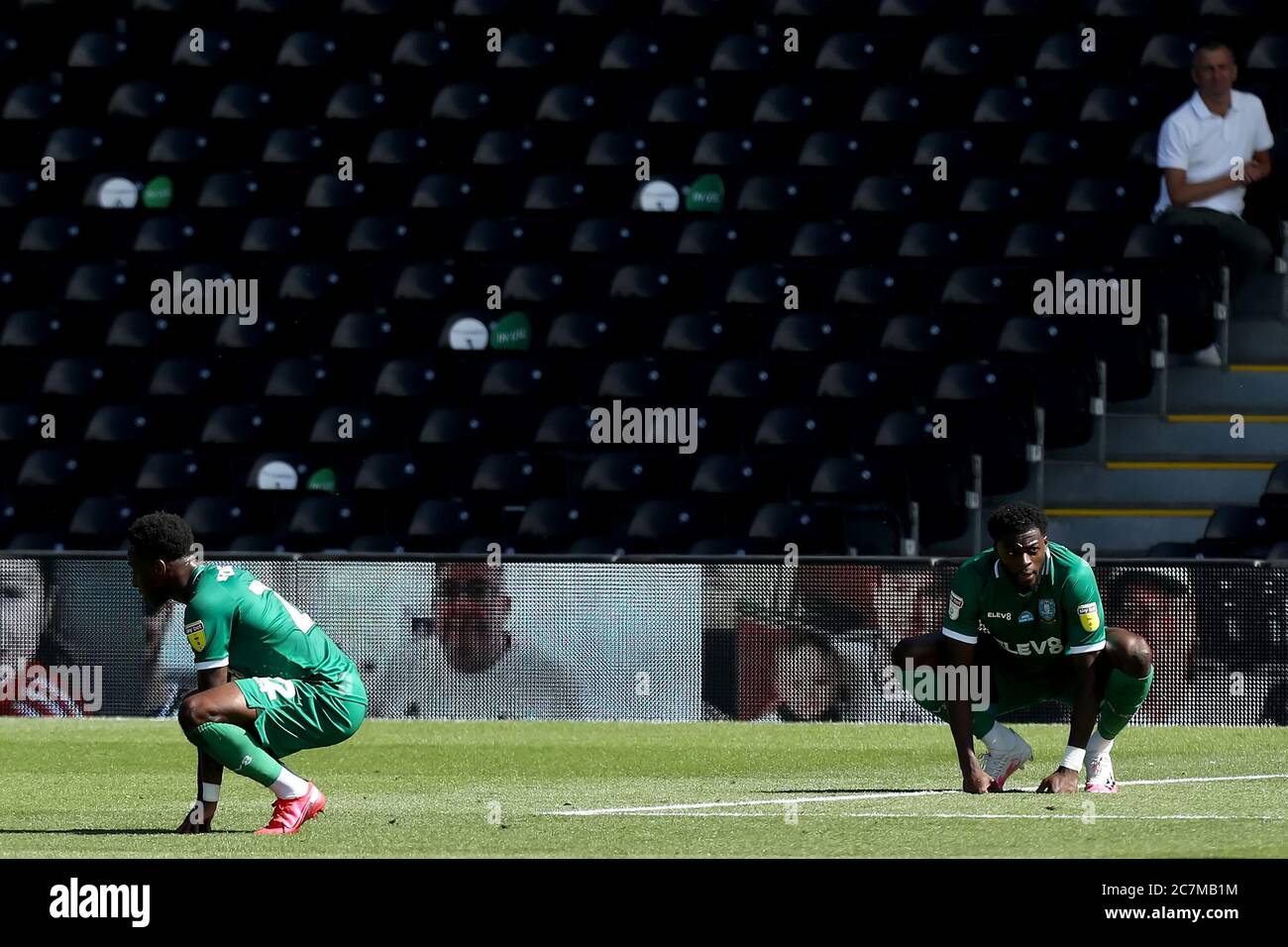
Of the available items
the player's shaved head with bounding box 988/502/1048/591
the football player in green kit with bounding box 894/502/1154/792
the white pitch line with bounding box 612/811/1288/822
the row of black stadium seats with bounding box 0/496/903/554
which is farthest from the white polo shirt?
the white pitch line with bounding box 612/811/1288/822

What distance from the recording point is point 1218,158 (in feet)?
61.2

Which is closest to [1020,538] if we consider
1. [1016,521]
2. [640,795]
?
[1016,521]

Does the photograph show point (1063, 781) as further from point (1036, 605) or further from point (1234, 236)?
point (1234, 236)

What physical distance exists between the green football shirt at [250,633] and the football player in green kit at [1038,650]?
2.61 m

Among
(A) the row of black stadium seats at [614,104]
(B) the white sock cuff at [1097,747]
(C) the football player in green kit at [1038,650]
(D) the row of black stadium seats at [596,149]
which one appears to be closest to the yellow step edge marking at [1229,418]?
(D) the row of black stadium seats at [596,149]

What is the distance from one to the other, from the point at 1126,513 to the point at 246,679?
34.7 ft

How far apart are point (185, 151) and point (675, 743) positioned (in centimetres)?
927

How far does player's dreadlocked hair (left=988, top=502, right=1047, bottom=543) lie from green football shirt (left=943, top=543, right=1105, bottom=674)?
37cm

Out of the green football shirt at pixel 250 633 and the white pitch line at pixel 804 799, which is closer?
the green football shirt at pixel 250 633

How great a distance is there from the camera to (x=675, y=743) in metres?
13.9

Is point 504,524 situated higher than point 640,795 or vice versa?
point 504,524

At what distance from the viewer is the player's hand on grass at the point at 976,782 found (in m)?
9.87

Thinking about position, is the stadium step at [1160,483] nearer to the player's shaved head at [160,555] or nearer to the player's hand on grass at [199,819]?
the player's hand on grass at [199,819]
